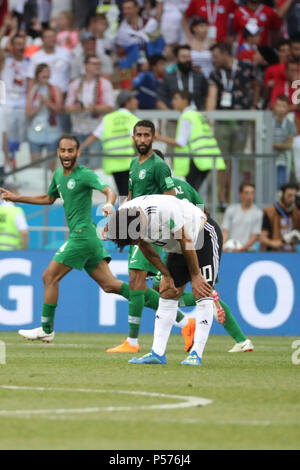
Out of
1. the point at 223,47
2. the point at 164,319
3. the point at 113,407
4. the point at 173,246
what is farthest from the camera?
the point at 223,47

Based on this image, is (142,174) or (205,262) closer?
(205,262)

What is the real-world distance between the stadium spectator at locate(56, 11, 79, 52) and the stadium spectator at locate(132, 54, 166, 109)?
1.64 meters

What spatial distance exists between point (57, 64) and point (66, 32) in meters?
1.27

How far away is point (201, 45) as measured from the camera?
19.6 metres

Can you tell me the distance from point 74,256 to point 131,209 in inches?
138

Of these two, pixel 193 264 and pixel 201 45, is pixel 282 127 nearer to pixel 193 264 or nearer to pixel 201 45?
pixel 201 45

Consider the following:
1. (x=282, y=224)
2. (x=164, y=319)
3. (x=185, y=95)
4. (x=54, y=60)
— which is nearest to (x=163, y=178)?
(x=164, y=319)

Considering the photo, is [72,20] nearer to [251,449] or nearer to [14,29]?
[14,29]

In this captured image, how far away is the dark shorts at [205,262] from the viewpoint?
31.8ft

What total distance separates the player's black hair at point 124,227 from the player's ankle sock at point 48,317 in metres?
3.64

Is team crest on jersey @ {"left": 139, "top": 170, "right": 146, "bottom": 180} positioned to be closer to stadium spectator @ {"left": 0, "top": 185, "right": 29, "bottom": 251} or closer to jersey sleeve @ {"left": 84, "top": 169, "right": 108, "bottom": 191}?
jersey sleeve @ {"left": 84, "top": 169, "right": 108, "bottom": 191}

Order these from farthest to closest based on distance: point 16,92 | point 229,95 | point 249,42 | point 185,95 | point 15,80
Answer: point 249,42
point 15,80
point 16,92
point 229,95
point 185,95

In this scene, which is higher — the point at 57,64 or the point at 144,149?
the point at 57,64

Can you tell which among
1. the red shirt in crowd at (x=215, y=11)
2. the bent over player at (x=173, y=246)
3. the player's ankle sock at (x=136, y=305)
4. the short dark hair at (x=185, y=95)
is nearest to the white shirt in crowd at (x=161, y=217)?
the bent over player at (x=173, y=246)
